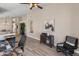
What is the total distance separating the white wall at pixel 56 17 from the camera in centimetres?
192

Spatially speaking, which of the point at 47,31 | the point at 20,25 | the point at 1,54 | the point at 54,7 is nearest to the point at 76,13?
the point at 54,7

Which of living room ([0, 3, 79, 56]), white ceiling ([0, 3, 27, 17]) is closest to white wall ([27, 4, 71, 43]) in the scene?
living room ([0, 3, 79, 56])

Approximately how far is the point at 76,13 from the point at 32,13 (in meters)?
0.63

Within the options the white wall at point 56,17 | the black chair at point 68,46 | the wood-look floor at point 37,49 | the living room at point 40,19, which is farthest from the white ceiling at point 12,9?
the black chair at point 68,46

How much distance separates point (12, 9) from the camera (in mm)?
1922

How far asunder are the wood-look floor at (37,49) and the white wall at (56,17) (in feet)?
0.36

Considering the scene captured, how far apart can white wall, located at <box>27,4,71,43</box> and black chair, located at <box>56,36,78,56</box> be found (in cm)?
7

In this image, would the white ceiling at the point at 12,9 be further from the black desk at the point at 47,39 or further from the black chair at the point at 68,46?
the black chair at the point at 68,46

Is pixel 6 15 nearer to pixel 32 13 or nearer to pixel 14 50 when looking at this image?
pixel 32 13

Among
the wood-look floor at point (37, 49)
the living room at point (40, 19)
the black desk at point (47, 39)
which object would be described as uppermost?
the living room at point (40, 19)

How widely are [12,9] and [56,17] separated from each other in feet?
2.09

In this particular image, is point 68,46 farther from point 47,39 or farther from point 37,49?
point 37,49

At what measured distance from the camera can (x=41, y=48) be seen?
1.99m

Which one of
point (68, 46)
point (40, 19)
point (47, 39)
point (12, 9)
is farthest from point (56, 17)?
point (12, 9)
